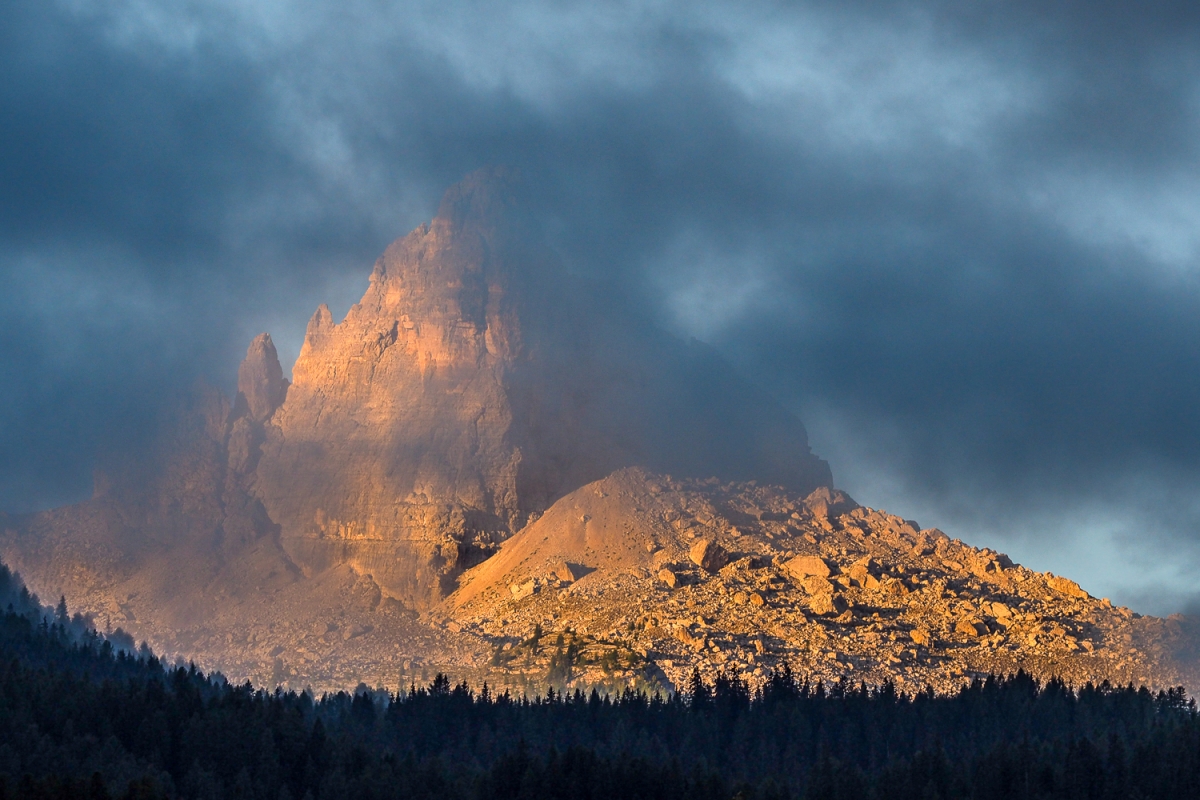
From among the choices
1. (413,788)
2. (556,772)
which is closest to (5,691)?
(413,788)

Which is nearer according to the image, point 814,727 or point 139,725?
point 139,725

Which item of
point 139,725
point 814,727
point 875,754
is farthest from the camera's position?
point 814,727

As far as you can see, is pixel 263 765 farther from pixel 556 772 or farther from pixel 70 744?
pixel 556 772

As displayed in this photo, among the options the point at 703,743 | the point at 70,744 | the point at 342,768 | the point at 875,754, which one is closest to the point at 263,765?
the point at 342,768

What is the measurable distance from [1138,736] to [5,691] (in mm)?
127381

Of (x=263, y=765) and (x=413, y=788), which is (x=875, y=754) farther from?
(x=263, y=765)

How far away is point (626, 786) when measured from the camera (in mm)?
154250

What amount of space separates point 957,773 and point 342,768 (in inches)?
2444

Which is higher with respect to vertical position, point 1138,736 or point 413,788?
point 1138,736

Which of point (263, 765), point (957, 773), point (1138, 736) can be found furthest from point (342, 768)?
point (1138, 736)

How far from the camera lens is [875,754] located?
18688 cm

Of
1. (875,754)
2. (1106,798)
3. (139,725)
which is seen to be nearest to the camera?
(1106,798)

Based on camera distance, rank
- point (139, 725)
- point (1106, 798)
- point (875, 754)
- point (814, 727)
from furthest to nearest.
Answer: point (814, 727) < point (875, 754) < point (139, 725) < point (1106, 798)

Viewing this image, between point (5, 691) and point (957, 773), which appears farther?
point (5, 691)
